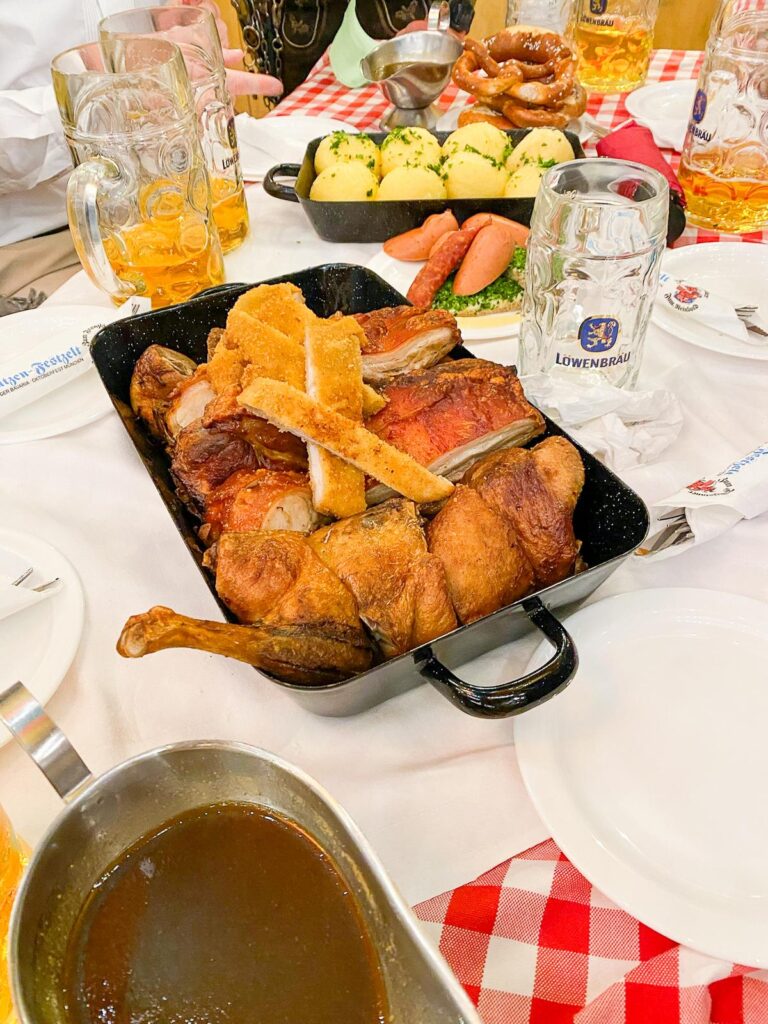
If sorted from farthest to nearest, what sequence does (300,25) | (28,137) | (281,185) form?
(300,25) → (28,137) → (281,185)

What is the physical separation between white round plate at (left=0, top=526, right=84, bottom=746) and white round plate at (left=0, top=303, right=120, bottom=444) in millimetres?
247

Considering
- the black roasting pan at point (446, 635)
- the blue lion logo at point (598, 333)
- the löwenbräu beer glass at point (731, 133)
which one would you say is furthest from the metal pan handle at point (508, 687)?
the löwenbräu beer glass at point (731, 133)

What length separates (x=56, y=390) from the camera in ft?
4.10

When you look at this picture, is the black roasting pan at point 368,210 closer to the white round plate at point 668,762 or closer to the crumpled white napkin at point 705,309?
the crumpled white napkin at point 705,309

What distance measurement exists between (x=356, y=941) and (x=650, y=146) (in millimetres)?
1676

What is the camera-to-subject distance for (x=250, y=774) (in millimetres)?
639

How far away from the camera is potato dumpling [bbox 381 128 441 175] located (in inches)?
63.8

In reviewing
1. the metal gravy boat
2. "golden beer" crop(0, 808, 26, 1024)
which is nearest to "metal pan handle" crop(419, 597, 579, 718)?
"golden beer" crop(0, 808, 26, 1024)

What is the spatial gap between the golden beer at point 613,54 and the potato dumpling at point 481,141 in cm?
76

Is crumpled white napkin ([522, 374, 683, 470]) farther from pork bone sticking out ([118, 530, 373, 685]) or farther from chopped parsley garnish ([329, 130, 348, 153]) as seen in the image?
chopped parsley garnish ([329, 130, 348, 153])

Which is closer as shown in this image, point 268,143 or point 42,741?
point 42,741

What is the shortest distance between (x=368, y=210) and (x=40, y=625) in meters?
1.05

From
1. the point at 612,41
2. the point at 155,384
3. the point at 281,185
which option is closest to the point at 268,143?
the point at 281,185

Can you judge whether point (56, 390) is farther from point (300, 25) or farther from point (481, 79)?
point (300, 25)
